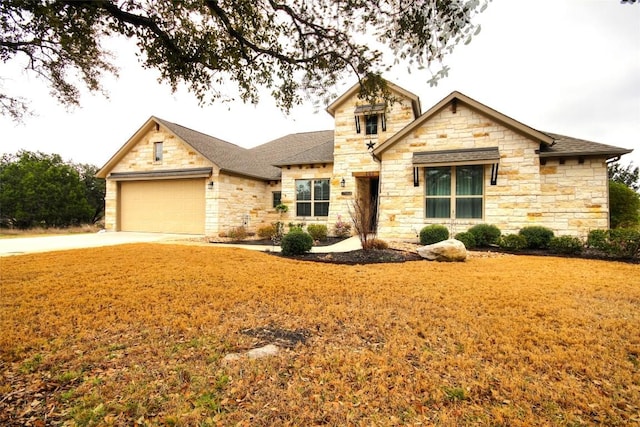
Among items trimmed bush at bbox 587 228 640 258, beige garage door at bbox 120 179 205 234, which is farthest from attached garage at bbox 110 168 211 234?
trimmed bush at bbox 587 228 640 258

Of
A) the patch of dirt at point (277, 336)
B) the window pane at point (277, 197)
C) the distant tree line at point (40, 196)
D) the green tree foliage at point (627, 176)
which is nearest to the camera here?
the patch of dirt at point (277, 336)

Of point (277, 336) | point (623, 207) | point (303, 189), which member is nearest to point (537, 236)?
point (623, 207)

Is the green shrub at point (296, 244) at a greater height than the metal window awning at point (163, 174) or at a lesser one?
lesser

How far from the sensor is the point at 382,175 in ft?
40.2

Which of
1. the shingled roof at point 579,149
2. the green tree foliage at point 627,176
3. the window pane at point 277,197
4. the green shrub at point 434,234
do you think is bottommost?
the green shrub at point 434,234

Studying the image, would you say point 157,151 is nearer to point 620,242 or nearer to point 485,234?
point 485,234

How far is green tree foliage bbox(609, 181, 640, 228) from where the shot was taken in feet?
39.5

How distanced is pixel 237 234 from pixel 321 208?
14.7ft

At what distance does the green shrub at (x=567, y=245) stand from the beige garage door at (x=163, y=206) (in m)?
14.4

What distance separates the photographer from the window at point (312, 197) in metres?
15.5

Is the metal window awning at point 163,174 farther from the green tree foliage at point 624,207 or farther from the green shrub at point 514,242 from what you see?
the green tree foliage at point 624,207

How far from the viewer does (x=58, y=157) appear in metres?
25.5

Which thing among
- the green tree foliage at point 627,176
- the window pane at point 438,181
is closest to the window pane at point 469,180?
the window pane at point 438,181

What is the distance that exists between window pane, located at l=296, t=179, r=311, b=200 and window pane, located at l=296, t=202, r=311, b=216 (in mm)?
324
